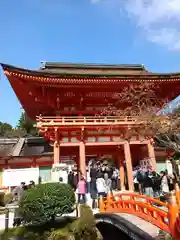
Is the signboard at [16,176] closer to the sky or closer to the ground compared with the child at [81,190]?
closer to the sky

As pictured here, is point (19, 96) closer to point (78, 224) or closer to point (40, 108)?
point (40, 108)

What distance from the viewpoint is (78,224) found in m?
8.11

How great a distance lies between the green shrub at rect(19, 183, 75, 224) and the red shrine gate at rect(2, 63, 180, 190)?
5485 mm

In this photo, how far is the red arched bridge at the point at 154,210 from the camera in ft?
15.4

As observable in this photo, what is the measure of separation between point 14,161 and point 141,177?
11.6 meters

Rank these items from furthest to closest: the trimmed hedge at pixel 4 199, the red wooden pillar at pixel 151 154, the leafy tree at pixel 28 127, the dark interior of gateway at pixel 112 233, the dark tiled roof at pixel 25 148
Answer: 1. the leafy tree at pixel 28 127
2. the dark tiled roof at pixel 25 148
3. the red wooden pillar at pixel 151 154
4. the trimmed hedge at pixel 4 199
5. the dark interior of gateway at pixel 112 233

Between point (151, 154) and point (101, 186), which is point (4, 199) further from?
point (151, 154)

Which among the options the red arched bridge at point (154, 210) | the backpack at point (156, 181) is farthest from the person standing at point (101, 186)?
the backpack at point (156, 181)

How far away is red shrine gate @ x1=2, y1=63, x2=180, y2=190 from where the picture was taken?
45.4 feet

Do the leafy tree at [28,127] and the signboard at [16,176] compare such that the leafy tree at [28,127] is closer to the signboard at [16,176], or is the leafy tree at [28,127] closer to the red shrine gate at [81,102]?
the red shrine gate at [81,102]

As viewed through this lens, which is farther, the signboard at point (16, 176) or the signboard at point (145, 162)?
the signboard at point (145, 162)

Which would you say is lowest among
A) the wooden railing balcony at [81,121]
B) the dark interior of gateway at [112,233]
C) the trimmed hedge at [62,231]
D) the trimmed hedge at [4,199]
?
the dark interior of gateway at [112,233]

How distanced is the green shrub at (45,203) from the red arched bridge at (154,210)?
180 cm

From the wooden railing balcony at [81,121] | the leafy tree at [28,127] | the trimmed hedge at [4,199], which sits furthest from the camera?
the leafy tree at [28,127]
